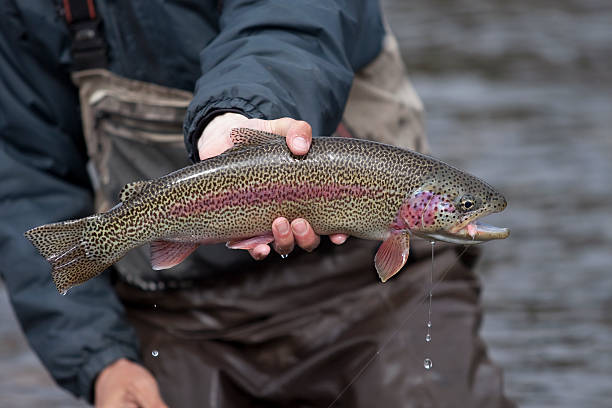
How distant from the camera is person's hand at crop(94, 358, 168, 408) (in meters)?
3.19

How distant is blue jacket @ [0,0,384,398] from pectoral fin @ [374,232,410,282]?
0.37m

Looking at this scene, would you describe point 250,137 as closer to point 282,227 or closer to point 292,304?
point 282,227

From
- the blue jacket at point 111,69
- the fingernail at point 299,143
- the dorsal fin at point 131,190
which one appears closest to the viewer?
the fingernail at point 299,143

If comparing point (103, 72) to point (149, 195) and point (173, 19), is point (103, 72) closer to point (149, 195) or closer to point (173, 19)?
point (173, 19)

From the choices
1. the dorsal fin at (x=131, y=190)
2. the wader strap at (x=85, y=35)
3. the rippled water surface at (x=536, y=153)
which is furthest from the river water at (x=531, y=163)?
the dorsal fin at (x=131, y=190)

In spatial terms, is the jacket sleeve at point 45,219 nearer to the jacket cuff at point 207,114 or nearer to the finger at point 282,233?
the jacket cuff at point 207,114

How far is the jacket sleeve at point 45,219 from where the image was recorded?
3324 mm

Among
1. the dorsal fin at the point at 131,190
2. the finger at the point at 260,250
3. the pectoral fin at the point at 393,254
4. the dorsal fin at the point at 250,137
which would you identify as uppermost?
the dorsal fin at the point at 250,137

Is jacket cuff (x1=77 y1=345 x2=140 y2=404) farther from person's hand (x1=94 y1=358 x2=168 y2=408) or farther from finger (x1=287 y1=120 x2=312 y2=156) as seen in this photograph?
finger (x1=287 y1=120 x2=312 y2=156)

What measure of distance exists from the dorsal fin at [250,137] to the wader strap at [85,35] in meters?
1.09

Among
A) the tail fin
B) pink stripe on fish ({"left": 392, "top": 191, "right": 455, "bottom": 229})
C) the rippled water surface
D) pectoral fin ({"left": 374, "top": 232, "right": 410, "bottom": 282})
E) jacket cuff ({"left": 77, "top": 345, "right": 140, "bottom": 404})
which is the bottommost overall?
the rippled water surface

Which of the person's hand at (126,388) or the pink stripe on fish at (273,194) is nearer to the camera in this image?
the pink stripe on fish at (273,194)

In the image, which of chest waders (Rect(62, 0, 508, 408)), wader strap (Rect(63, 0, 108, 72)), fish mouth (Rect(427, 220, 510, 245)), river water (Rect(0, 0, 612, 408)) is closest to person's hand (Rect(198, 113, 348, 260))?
fish mouth (Rect(427, 220, 510, 245))

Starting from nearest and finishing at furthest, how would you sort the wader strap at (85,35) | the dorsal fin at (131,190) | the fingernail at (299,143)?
the fingernail at (299,143) → the dorsal fin at (131,190) → the wader strap at (85,35)
